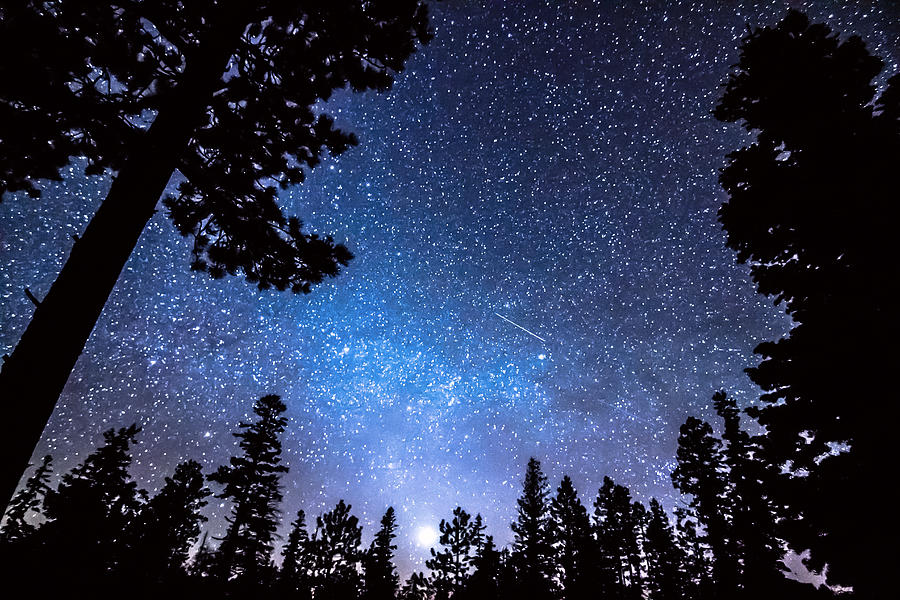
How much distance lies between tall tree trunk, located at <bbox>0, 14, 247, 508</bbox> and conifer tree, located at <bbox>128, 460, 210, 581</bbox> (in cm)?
1242

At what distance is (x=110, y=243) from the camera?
3.79 m

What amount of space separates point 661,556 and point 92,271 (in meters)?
48.3

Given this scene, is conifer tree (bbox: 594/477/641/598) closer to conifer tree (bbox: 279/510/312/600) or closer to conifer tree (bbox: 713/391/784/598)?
conifer tree (bbox: 713/391/784/598)

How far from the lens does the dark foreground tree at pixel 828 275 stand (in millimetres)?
6008

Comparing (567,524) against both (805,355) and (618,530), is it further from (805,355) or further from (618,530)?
(805,355)

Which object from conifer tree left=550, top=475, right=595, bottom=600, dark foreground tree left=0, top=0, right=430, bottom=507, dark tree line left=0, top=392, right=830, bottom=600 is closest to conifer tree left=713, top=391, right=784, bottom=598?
dark tree line left=0, top=392, right=830, bottom=600

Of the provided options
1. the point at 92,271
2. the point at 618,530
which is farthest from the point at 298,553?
the point at 92,271

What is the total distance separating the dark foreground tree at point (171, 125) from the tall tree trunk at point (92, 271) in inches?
0.5

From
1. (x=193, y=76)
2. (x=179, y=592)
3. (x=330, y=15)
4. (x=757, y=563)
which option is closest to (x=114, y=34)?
(x=193, y=76)

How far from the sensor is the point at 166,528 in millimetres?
17656

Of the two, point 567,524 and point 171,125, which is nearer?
point 171,125

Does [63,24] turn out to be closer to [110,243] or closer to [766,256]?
[110,243]

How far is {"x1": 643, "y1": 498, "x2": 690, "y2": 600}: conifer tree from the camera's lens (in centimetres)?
3034

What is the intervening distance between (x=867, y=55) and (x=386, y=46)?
11.6 m
